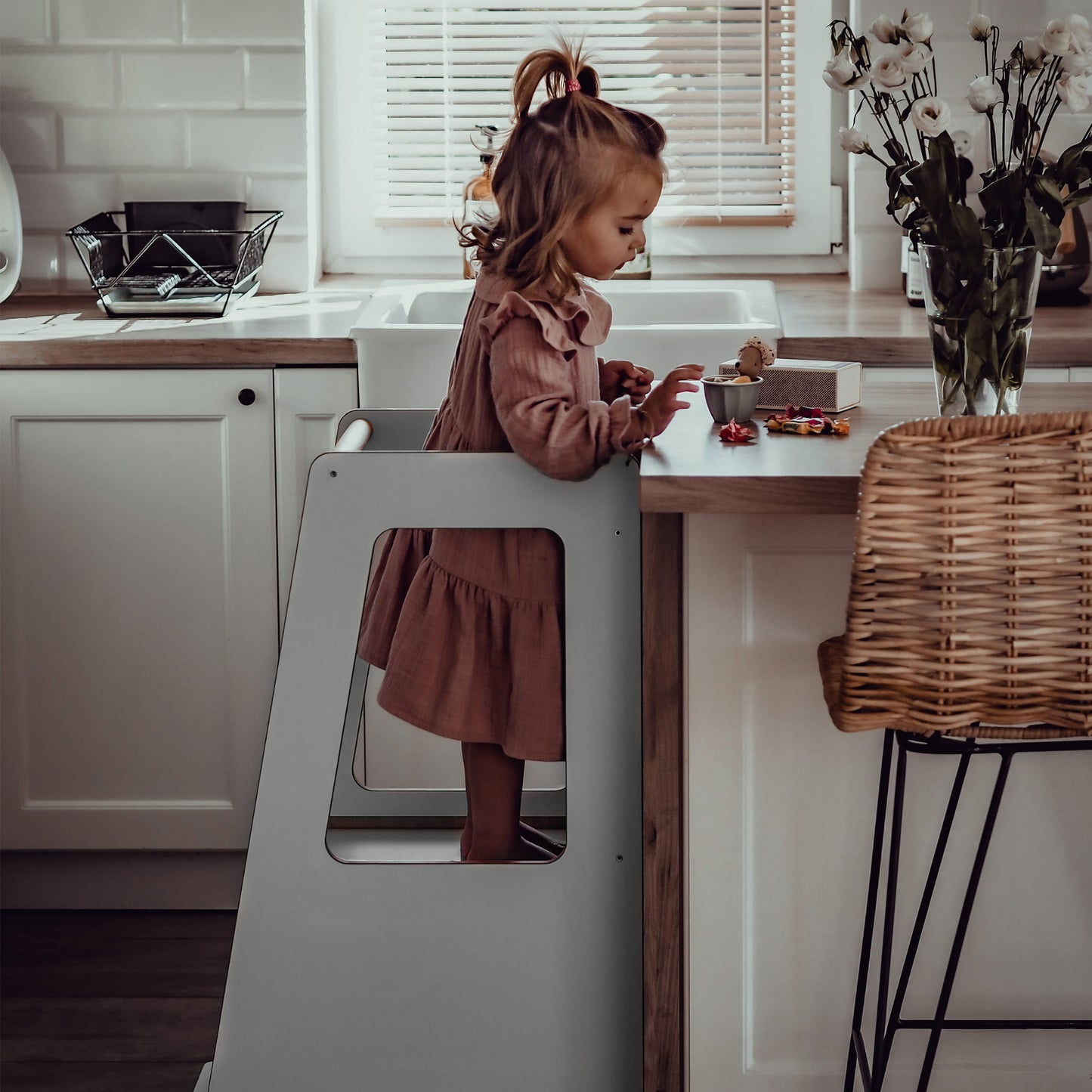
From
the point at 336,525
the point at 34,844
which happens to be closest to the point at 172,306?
the point at 34,844

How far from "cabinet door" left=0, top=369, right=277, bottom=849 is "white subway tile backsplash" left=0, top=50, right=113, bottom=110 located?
0.76 m

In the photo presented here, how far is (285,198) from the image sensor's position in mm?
2602

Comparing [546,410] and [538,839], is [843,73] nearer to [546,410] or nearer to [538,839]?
[546,410]

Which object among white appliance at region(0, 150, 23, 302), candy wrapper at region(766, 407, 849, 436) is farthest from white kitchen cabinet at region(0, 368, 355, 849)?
candy wrapper at region(766, 407, 849, 436)

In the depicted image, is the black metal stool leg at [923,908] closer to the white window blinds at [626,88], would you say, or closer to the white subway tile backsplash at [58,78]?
the white window blinds at [626,88]

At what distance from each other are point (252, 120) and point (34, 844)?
1.38 meters

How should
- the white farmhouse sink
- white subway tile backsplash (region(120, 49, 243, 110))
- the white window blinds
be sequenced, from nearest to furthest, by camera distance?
the white farmhouse sink < white subway tile backsplash (region(120, 49, 243, 110)) < the white window blinds

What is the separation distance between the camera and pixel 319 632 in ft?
4.36

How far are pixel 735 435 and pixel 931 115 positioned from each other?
348 mm

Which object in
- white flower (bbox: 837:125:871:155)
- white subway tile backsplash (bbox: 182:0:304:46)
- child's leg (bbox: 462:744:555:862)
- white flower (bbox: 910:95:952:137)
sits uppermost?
white subway tile backsplash (bbox: 182:0:304:46)

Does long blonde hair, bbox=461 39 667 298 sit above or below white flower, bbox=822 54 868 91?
below

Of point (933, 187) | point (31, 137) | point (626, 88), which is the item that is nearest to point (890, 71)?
point (933, 187)

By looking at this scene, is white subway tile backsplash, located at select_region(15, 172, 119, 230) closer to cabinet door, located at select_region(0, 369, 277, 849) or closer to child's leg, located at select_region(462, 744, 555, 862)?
cabinet door, located at select_region(0, 369, 277, 849)

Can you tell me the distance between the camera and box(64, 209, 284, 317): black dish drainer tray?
2271 mm
